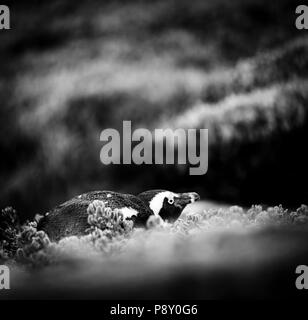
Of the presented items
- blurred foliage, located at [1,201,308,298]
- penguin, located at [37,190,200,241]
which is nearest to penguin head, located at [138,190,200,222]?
penguin, located at [37,190,200,241]

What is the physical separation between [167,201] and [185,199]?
0.15 m

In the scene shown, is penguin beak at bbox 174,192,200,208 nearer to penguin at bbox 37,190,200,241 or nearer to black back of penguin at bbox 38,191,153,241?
penguin at bbox 37,190,200,241

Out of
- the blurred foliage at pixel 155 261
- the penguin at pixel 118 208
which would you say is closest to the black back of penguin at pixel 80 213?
the penguin at pixel 118 208

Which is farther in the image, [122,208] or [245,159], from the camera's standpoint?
[245,159]

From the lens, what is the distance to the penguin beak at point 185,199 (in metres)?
3.54

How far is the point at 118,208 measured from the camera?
3180 mm

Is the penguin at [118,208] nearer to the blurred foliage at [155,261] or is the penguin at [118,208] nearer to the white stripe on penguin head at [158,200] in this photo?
the white stripe on penguin head at [158,200]

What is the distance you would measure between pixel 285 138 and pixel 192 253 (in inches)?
54.5

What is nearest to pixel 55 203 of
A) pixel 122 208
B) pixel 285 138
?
pixel 122 208

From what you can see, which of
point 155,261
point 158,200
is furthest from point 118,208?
point 155,261

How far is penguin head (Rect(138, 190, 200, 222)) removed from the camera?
3.47m

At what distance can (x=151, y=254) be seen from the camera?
277 centimetres
